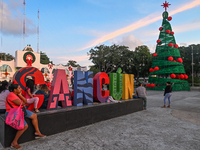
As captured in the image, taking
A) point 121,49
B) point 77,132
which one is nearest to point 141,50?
point 121,49

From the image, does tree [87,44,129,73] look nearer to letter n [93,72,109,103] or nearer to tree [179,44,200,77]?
tree [179,44,200,77]

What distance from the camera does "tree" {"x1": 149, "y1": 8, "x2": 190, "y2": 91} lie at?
23047mm

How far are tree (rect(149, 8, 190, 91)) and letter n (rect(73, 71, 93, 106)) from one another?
786 inches

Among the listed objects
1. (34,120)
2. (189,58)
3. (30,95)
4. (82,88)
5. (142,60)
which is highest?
(189,58)

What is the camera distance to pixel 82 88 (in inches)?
233

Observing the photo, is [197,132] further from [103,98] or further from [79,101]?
[79,101]

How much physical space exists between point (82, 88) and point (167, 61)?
69.1ft

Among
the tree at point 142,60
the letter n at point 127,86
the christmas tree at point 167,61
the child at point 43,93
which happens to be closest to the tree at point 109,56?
the tree at point 142,60

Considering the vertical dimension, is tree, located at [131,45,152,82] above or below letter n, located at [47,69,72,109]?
above

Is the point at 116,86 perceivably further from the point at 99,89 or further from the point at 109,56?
the point at 109,56

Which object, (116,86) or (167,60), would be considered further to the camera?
(167,60)

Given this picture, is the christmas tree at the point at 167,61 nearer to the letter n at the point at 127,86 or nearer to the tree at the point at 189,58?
the tree at the point at 189,58

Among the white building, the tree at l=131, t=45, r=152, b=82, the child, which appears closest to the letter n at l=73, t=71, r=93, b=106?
the child

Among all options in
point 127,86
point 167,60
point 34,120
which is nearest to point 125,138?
point 34,120
